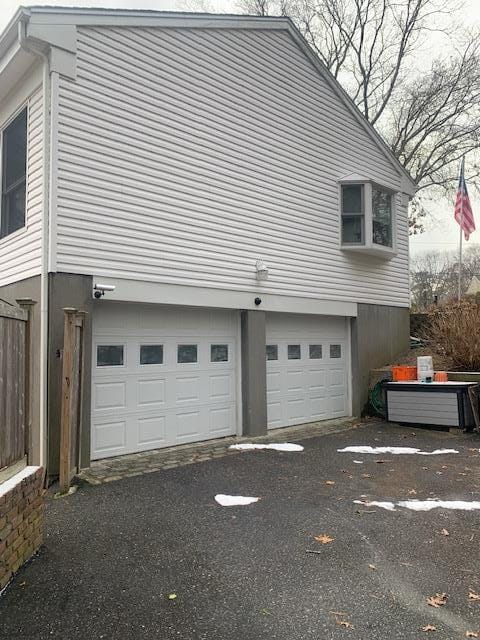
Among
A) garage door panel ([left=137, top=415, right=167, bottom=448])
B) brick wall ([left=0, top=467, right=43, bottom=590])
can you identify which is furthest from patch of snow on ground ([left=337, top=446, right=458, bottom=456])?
brick wall ([left=0, top=467, right=43, bottom=590])

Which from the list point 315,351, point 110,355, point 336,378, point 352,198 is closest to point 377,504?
point 110,355

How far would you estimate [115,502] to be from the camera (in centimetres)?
493

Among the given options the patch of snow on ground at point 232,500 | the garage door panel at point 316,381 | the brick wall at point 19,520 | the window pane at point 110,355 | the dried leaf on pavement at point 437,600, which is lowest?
the dried leaf on pavement at point 437,600

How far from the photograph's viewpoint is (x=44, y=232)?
5945 mm

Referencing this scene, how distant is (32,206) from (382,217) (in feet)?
24.2

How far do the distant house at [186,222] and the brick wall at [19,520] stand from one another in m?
1.99

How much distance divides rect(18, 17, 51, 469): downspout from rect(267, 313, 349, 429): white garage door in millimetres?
4117

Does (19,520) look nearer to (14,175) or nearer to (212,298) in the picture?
(212,298)

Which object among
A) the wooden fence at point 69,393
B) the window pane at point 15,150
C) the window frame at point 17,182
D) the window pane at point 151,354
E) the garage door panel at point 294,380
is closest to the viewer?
the wooden fence at point 69,393

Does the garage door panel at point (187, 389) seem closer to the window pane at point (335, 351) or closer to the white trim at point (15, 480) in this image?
the window pane at point (335, 351)

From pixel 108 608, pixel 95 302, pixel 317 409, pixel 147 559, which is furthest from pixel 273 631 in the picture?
pixel 317 409

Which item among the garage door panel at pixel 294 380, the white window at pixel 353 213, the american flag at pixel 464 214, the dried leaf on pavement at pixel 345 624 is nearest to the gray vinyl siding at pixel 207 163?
the white window at pixel 353 213

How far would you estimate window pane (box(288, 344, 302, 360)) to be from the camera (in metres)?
9.21

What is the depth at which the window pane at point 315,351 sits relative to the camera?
9617 millimetres
